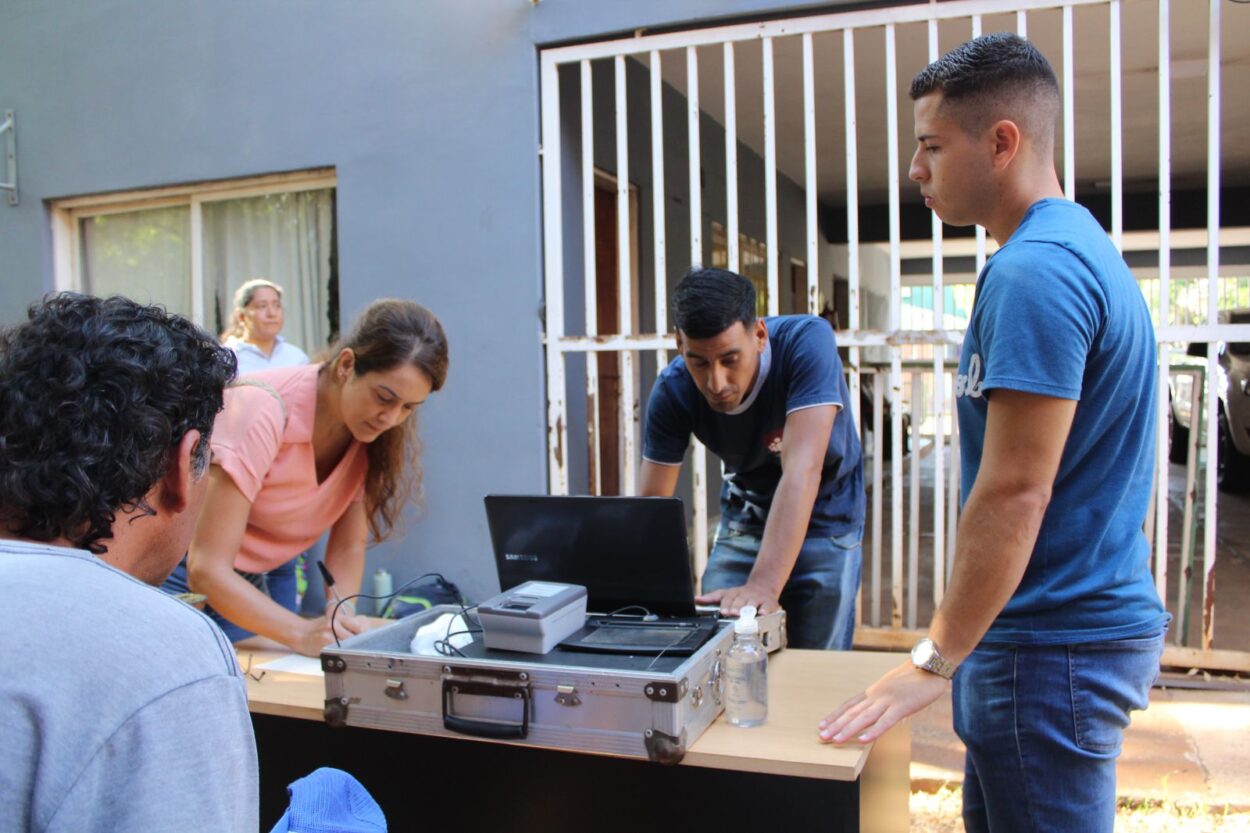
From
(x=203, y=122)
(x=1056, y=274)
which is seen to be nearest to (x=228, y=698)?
(x=1056, y=274)

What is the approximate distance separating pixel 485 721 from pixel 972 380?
41.8 inches

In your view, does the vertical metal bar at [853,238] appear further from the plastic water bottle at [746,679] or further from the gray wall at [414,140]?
the plastic water bottle at [746,679]

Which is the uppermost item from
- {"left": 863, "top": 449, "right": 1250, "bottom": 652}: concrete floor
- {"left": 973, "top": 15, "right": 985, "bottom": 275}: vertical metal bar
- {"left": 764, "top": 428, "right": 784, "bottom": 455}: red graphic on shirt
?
{"left": 973, "top": 15, "right": 985, "bottom": 275}: vertical metal bar

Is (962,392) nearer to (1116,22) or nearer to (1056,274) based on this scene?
(1056,274)

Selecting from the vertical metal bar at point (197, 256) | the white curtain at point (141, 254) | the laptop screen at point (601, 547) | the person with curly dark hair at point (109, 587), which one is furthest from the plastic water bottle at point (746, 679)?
the white curtain at point (141, 254)

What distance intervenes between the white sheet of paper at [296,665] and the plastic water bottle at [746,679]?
97cm

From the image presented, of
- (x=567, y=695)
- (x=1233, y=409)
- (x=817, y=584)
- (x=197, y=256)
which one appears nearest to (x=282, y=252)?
(x=197, y=256)

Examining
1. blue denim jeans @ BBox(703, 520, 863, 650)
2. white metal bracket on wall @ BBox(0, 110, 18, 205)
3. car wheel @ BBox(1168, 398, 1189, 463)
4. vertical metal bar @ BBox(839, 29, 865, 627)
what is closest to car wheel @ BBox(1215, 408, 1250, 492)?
car wheel @ BBox(1168, 398, 1189, 463)

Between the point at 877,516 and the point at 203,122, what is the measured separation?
418 centimetres

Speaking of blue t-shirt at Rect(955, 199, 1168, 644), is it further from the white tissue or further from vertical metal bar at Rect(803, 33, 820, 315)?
vertical metal bar at Rect(803, 33, 820, 315)

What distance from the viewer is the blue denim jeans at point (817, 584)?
8.79 feet

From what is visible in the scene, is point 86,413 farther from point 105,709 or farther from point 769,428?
point 769,428

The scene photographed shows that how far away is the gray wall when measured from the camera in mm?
4543

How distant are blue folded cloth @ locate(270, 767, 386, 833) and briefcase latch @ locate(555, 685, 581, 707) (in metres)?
0.49
